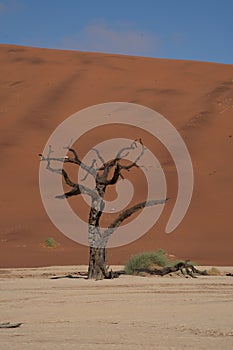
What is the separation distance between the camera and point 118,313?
10.0 m

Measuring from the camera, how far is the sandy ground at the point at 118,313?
7.51 m

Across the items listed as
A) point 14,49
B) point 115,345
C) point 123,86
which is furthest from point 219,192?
point 14,49

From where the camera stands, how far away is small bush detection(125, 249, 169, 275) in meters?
17.7

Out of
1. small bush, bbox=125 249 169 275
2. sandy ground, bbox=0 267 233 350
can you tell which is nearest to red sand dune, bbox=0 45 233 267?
small bush, bbox=125 249 169 275

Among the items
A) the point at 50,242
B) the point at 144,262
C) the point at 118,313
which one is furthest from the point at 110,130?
the point at 118,313

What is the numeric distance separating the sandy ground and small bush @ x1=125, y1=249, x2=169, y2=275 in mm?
1676

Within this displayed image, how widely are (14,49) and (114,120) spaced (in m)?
22.4

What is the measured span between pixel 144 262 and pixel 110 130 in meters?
26.8

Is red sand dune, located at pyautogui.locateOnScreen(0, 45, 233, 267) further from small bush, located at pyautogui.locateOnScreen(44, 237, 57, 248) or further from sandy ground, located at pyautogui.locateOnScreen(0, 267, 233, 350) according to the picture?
sandy ground, located at pyautogui.locateOnScreen(0, 267, 233, 350)

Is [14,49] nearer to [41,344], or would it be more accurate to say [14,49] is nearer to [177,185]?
[177,185]

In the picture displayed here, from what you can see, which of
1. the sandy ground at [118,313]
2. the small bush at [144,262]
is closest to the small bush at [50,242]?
the small bush at [144,262]

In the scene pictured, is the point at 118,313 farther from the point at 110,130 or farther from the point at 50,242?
the point at 110,130

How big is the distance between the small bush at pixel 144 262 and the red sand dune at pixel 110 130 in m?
4.09

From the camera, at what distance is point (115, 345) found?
723 cm
